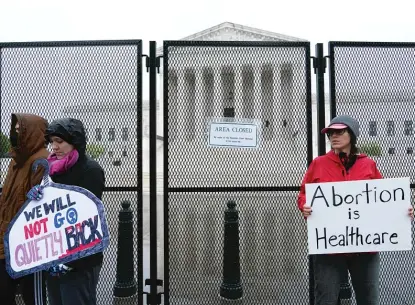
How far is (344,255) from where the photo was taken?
9.14 ft

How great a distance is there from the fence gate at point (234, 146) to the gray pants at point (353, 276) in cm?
78

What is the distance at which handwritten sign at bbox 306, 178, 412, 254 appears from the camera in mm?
2750

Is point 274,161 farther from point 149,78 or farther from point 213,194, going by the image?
point 149,78

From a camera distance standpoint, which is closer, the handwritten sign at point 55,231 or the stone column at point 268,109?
the handwritten sign at point 55,231

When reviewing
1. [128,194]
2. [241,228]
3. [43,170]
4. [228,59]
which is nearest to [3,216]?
[43,170]

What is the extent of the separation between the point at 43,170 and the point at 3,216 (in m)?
0.49

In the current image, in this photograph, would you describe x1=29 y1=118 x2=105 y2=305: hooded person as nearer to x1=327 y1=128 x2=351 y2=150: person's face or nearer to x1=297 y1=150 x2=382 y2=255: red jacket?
x1=297 y1=150 x2=382 y2=255: red jacket

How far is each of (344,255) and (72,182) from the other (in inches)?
81.3

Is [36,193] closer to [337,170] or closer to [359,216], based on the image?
[337,170]

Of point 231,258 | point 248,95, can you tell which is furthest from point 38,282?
point 248,95

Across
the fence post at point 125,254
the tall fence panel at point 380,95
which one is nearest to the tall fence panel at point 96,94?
the fence post at point 125,254

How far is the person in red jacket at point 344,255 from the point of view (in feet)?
8.94

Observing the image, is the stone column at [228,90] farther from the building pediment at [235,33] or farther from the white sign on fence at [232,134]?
the building pediment at [235,33]

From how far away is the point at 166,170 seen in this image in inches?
137
